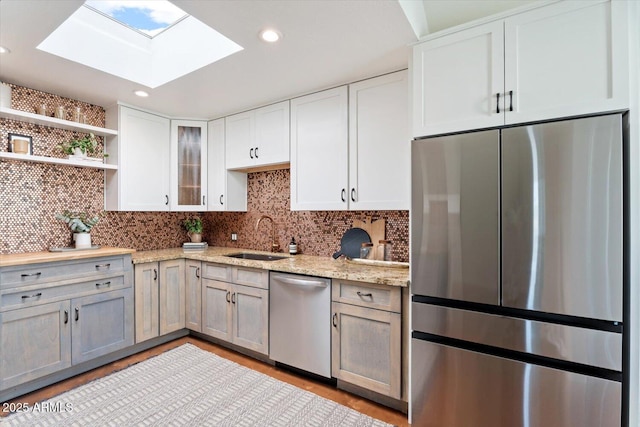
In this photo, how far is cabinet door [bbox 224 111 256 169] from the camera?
125 inches

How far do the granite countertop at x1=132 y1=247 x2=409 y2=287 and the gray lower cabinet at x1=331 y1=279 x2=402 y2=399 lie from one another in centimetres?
7

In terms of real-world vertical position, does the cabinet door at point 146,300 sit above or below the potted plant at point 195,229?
below

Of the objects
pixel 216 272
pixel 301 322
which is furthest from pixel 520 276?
pixel 216 272

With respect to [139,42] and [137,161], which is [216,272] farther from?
[139,42]

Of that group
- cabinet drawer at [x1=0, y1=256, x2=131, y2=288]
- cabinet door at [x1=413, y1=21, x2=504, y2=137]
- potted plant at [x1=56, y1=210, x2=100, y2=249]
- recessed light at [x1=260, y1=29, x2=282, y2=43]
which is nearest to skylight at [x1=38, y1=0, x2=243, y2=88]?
recessed light at [x1=260, y1=29, x2=282, y2=43]

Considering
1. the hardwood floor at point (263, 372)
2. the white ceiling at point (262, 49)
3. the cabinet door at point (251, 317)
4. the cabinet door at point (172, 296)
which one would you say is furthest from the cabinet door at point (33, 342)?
the white ceiling at point (262, 49)

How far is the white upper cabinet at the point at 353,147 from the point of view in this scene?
229cm

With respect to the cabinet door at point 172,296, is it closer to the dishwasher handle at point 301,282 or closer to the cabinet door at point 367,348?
the dishwasher handle at point 301,282

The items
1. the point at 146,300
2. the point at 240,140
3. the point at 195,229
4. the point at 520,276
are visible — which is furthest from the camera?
the point at 195,229

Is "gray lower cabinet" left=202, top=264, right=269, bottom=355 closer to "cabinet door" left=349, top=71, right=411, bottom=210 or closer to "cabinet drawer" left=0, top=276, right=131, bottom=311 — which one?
"cabinet drawer" left=0, top=276, right=131, bottom=311

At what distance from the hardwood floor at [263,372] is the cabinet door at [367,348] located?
0.14 metres

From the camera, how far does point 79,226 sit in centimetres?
285

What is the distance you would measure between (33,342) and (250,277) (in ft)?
5.30

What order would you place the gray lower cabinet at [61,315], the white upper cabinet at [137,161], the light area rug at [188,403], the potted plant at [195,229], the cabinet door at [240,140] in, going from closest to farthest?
the light area rug at [188,403]
the gray lower cabinet at [61,315]
the white upper cabinet at [137,161]
the cabinet door at [240,140]
the potted plant at [195,229]
